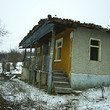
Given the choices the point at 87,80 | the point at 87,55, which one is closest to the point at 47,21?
the point at 87,55

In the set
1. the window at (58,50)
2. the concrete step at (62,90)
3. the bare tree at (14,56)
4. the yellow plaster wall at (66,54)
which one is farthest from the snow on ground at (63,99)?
the bare tree at (14,56)

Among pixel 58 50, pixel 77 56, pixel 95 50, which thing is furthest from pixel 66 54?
pixel 95 50

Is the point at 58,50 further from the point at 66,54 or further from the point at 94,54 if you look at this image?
the point at 94,54

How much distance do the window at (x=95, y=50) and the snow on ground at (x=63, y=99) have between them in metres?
2.33

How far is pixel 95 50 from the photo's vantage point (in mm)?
11438

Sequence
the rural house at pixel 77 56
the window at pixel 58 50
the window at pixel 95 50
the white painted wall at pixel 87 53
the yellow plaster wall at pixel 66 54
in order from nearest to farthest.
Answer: the rural house at pixel 77 56, the white painted wall at pixel 87 53, the yellow plaster wall at pixel 66 54, the window at pixel 95 50, the window at pixel 58 50

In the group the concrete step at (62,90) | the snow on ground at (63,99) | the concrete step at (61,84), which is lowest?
the snow on ground at (63,99)

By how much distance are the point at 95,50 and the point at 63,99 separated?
481 centimetres

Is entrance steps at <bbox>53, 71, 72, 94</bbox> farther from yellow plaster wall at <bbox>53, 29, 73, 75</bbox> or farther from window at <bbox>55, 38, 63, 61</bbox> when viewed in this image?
window at <bbox>55, 38, 63, 61</bbox>

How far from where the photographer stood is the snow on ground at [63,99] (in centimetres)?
645

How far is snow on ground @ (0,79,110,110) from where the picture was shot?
254 inches

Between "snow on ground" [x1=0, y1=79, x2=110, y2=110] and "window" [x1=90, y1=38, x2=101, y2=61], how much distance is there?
2.33 m

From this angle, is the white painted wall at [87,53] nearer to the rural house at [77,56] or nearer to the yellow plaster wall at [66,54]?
the rural house at [77,56]

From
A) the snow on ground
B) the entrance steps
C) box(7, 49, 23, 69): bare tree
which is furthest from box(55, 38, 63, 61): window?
box(7, 49, 23, 69): bare tree
